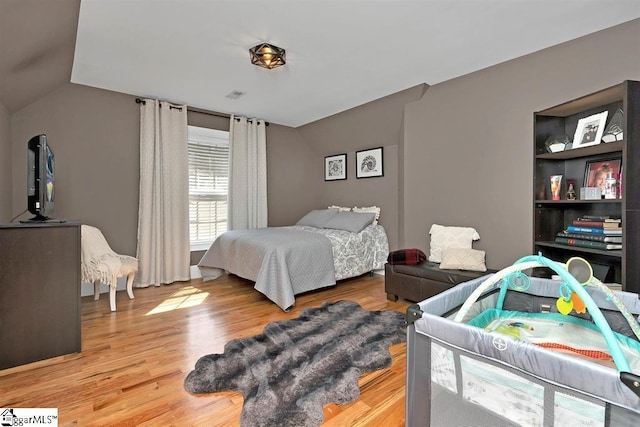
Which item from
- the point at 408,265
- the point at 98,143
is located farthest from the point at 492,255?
the point at 98,143

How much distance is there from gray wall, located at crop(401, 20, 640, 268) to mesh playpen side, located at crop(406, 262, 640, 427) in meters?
1.83

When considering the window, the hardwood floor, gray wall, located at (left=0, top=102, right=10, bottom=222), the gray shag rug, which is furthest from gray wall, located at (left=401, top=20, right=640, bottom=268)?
gray wall, located at (left=0, top=102, right=10, bottom=222)

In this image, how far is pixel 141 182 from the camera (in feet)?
12.7

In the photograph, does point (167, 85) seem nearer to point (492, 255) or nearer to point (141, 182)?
point (141, 182)

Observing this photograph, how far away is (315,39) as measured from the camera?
2.48 metres

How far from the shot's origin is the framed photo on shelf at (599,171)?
2.24m

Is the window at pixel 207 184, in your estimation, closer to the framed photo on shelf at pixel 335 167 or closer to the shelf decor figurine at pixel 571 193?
the framed photo on shelf at pixel 335 167

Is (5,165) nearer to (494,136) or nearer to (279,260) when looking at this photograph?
(279,260)

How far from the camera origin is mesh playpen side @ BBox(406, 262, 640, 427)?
78 cm

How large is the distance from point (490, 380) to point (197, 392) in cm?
149

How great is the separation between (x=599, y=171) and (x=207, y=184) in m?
4.38

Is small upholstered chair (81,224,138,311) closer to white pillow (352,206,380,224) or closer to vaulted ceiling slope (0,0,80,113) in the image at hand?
vaulted ceiling slope (0,0,80,113)

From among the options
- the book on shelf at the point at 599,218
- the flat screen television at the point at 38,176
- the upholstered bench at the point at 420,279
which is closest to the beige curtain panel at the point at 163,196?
the flat screen television at the point at 38,176

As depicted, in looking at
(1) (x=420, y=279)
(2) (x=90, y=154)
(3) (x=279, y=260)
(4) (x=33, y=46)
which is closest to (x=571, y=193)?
(1) (x=420, y=279)
